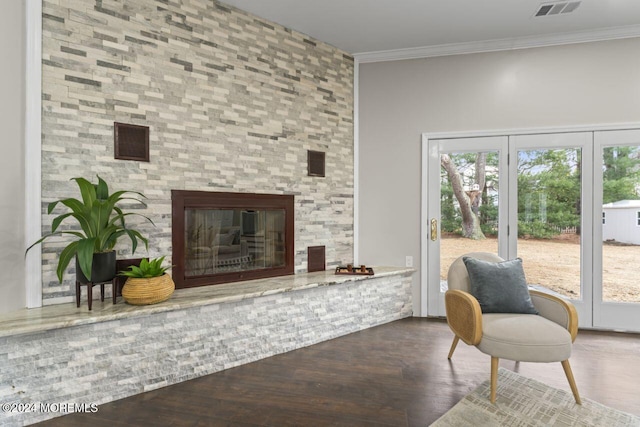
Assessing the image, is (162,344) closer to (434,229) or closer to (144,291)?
(144,291)

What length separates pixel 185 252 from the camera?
3459 millimetres

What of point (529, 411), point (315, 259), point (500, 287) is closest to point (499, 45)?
point (500, 287)

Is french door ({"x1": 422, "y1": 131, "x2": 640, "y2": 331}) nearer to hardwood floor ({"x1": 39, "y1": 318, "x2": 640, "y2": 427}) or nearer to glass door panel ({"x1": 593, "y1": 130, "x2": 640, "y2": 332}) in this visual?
glass door panel ({"x1": 593, "y1": 130, "x2": 640, "y2": 332})

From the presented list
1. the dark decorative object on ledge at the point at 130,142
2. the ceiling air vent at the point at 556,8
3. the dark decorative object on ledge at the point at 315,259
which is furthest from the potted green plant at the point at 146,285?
the ceiling air vent at the point at 556,8

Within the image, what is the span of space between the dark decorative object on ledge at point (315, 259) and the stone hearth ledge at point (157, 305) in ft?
0.66

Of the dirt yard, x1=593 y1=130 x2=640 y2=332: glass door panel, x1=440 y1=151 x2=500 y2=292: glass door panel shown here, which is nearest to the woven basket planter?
x1=440 y1=151 x2=500 y2=292: glass door panel

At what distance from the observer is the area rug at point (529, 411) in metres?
2.34

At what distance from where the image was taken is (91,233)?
2686 millimetres

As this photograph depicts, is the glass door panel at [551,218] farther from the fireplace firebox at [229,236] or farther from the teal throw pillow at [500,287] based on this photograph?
the fireplace firebox at [229,236]

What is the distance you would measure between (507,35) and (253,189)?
9.48 feet

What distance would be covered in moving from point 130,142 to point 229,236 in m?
1.13

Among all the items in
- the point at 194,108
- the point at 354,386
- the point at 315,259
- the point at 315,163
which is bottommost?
the point at 354,386

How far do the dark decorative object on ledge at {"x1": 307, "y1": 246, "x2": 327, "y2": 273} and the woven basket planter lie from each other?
1.75 metres

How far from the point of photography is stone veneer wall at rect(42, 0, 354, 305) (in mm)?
2861
